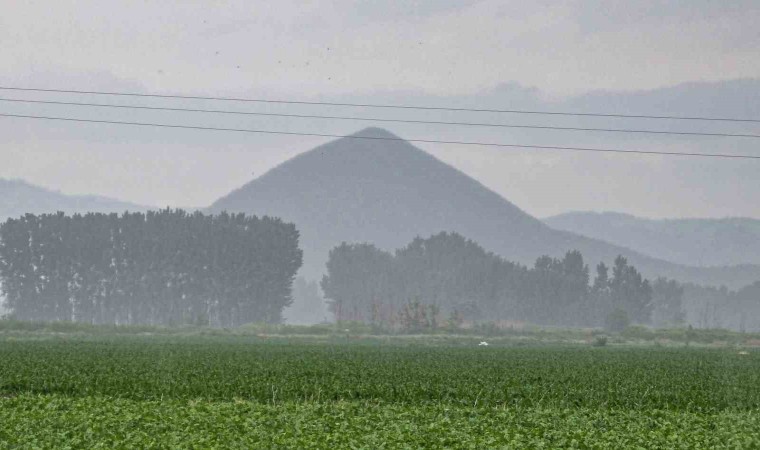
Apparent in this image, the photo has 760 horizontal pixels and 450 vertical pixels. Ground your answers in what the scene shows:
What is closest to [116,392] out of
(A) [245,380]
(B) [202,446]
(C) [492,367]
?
(A) [245,380]

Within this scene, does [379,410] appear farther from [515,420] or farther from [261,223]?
[261,223]

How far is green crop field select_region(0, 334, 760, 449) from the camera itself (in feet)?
79.6

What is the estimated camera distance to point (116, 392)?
116ft

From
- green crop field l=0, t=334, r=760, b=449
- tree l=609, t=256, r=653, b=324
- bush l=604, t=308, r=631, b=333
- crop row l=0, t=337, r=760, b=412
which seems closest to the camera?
green crop field l=0, t=334, r=760, b=449

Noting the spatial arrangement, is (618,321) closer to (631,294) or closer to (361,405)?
(631,294)

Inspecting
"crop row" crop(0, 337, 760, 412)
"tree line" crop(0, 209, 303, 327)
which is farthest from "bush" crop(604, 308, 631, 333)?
"crop row" crop(0, 337, 760, 412)

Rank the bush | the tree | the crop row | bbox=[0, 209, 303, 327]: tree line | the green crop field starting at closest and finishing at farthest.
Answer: the green crop field → the crop row → bbox=[0, 209, 303, 327]: tree line → the bush → the tree

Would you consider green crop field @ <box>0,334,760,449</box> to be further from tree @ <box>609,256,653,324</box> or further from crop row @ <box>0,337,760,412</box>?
tree @ <box>609,256,653,324</box>

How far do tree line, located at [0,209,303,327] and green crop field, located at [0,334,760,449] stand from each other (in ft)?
338

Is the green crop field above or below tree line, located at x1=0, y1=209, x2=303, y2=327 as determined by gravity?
below

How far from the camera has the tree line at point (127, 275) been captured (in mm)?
153875

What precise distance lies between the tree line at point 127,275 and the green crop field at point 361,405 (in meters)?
103

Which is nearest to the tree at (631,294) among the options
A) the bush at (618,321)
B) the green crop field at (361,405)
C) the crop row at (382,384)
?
the bush at (618,321)

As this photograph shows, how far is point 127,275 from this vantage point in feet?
507
